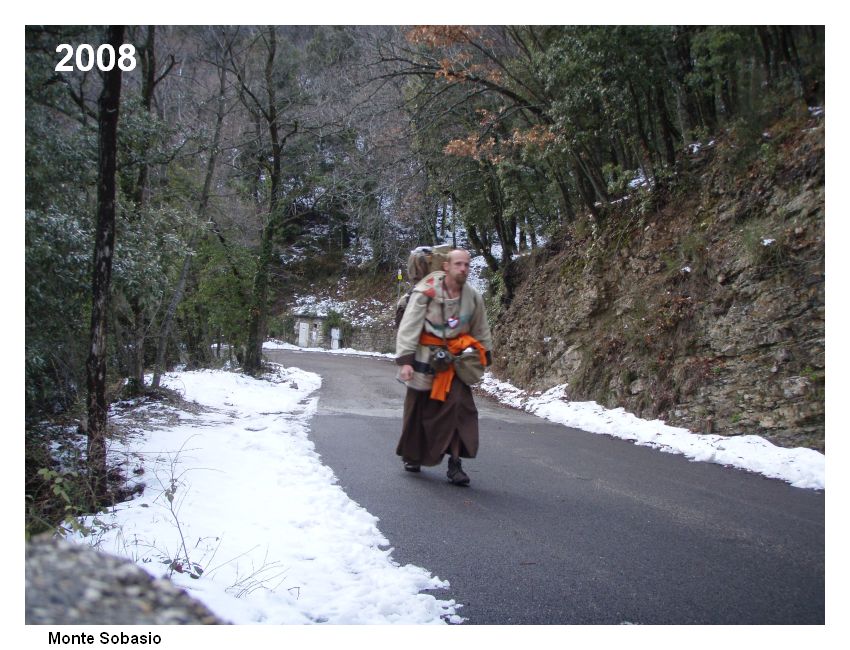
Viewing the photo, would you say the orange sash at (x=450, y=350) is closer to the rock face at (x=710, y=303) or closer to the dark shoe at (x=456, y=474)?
Result: the dark shoe at (x=456, y=474)

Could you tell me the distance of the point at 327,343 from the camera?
3581 cm

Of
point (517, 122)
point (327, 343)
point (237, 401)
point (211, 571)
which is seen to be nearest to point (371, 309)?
point (327, 343)

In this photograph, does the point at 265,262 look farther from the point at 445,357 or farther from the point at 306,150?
the point at 445,357

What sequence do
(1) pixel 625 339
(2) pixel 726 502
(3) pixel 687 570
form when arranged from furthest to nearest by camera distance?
(1) pixel 625 339 < (2) pixel 726 502 < (3) pixel 687 570

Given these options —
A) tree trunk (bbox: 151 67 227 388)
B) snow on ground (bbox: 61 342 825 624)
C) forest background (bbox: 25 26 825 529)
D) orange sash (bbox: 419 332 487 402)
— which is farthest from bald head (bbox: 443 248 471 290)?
tree trunk (bbox: 151 67 227 388)

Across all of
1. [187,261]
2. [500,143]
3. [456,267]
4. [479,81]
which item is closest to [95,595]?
[456,267]

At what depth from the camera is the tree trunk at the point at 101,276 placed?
384 cm

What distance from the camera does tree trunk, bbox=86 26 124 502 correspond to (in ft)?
12.6

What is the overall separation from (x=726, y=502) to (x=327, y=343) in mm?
33598

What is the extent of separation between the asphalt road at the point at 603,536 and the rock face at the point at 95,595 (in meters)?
1.14

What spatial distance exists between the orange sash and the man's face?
0.48 meters

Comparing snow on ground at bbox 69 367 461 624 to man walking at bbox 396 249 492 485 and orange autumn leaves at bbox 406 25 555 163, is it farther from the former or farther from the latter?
orange autumn leaves at bbox 406 25 555 163

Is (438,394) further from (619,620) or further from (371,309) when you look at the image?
(371,309)

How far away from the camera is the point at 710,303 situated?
250 inches
